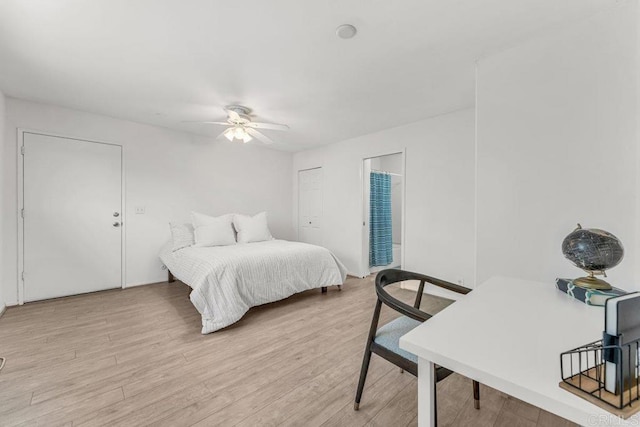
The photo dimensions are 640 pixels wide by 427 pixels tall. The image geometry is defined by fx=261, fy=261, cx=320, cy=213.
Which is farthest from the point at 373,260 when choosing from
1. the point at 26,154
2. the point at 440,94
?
the point at 26,154

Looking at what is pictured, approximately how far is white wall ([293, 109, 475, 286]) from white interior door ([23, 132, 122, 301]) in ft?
10.9

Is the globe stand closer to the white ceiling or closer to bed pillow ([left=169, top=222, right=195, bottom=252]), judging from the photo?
the white ceiling

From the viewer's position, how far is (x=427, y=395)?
0.78 m

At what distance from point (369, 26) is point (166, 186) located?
3466 mm

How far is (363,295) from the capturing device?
3379 millimetres

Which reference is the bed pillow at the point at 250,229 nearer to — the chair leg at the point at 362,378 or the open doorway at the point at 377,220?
the open doorway at the point at 377,220

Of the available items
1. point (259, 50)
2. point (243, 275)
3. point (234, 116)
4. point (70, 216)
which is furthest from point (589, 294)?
point (70, 216)

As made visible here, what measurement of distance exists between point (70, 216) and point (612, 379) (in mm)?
4517

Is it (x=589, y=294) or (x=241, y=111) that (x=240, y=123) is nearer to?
(x=241, y=111)

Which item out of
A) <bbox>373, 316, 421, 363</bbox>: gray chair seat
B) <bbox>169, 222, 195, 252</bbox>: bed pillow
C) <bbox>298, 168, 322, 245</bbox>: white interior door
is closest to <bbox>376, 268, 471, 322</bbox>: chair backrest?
<bbox>373, 316, 421, 363</bbox>: gray chair seat

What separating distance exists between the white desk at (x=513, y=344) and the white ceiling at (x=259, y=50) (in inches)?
66.0

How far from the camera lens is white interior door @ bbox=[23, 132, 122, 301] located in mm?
2994

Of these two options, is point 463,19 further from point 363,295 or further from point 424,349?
point 363,295

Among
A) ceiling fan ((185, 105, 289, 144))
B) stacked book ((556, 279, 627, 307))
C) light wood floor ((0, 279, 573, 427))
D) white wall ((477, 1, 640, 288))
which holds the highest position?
ceiling fan ((185, 105, 289, 144))
